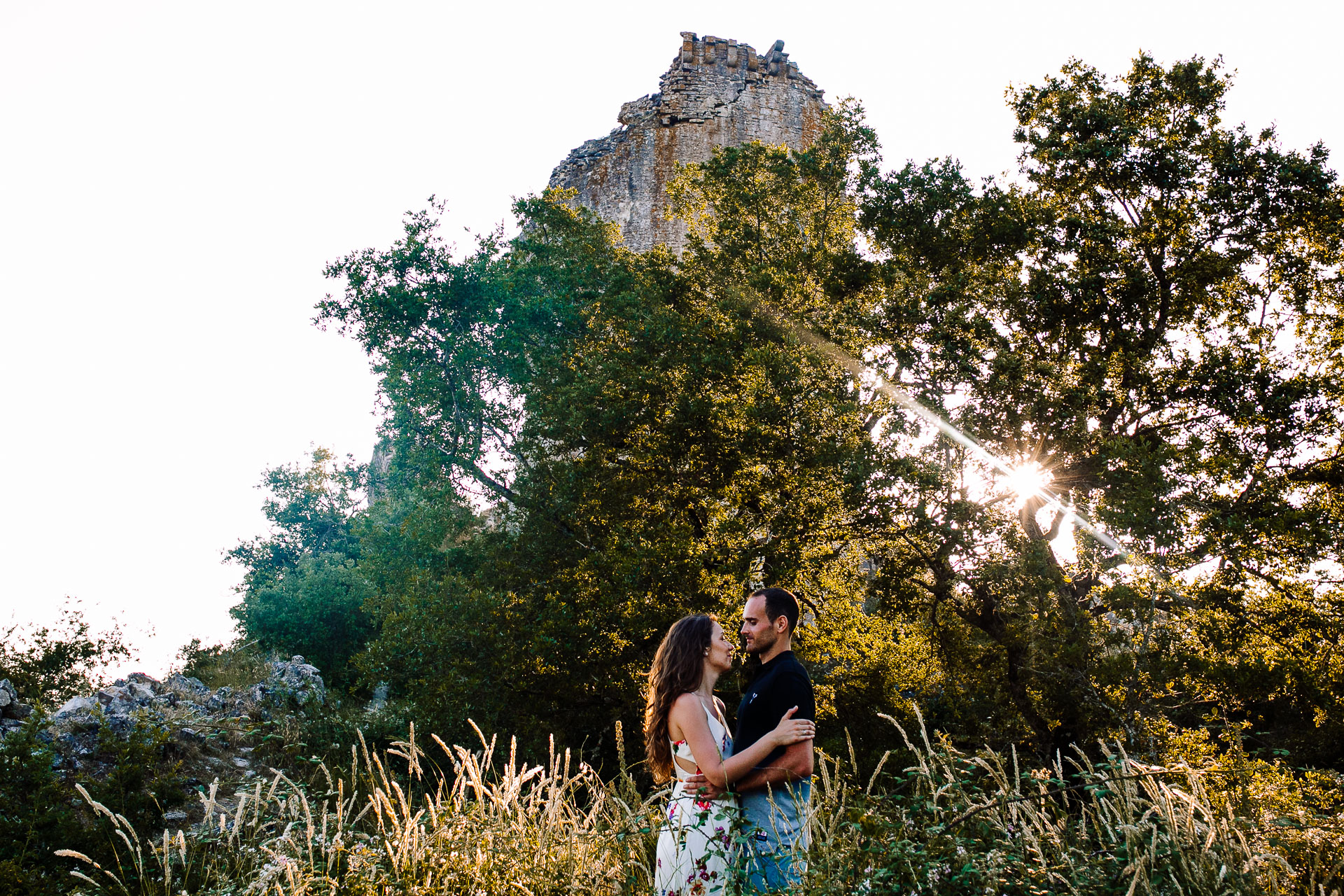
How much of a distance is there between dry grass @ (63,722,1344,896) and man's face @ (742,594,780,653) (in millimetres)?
542

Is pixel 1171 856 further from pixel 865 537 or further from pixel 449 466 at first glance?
pixel 449 466

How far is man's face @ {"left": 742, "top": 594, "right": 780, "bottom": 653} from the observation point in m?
3.10

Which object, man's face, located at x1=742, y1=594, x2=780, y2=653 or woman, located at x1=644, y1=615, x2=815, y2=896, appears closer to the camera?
woman, located at x1=644, y1=615, x2=815, y2=896

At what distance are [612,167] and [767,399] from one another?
61.6 feet

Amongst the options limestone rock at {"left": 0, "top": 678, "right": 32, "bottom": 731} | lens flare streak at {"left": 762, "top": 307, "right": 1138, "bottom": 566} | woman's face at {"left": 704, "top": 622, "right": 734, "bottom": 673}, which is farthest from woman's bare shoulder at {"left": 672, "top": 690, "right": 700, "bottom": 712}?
limestone rock at {"left": 0, "top": 678, "right": 32, "bottom": 731}

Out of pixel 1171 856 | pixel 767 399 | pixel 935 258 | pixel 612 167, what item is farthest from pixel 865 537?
pixel 612 167

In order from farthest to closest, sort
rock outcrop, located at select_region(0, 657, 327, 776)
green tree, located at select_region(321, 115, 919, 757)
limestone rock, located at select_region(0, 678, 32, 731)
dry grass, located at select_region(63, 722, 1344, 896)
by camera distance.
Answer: green tree, located at select_region(321, 115, 919, 757) < limestone rock, located at select_region(0, 678, 32, 731) < rock outcrop, located at select_region(0, 657, 327, 776) < dry grass, located at select_region(63, 722, 1344, 896)

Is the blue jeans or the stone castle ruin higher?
the stone castle ruin

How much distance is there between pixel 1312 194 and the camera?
932 centimetres

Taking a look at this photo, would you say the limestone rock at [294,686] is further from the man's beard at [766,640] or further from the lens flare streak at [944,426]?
the man's beard at [766,640]

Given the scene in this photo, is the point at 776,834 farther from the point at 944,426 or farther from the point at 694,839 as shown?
the point at 944,426

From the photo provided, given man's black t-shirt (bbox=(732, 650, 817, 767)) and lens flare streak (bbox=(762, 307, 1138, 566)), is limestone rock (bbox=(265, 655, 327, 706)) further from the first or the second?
man's black t-shirt (bbox=(732, 650, 817, 767))

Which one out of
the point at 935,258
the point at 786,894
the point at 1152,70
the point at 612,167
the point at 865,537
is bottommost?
the point at 786,894

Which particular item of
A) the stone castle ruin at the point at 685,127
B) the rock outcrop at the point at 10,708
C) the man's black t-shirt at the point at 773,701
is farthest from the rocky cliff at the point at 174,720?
the stone castle ruin at the point at 685,127
